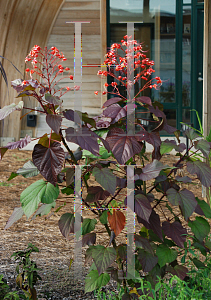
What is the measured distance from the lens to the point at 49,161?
98 cm

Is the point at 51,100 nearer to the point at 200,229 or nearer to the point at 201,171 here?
the point at 201,171

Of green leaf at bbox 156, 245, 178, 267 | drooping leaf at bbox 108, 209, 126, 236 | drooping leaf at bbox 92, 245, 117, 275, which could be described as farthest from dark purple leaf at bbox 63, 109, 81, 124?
green leaf at bbox 156, 245, 178, 267

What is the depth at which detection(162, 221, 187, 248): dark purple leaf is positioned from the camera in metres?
1.13

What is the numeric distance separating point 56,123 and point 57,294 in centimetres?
86

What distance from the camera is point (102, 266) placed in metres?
1.04

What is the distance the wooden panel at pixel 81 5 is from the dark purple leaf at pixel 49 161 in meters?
4.74

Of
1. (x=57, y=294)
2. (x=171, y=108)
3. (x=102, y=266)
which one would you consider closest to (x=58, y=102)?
(x=102, y=266)

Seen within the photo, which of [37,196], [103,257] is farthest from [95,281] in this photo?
[37,196]

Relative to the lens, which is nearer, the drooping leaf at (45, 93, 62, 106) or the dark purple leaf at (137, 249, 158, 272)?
the drooping leaf at (45, 93, 62, 106)

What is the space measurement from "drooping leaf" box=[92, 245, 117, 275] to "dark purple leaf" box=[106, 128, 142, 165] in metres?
0.33

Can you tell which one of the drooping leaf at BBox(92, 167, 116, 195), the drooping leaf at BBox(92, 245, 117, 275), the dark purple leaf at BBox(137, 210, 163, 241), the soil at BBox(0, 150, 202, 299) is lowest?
the soil at BBox(0, 150, 202, 299)

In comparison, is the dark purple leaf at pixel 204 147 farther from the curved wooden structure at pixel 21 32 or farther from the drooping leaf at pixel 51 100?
the curved wooden structure at pixel 21 32

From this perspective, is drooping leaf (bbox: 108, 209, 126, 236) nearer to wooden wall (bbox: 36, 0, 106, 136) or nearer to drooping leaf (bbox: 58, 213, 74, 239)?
drooping leaf (bbox: 58, 213, 74, 239)

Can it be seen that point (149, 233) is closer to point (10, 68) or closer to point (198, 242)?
point (198, 242)
